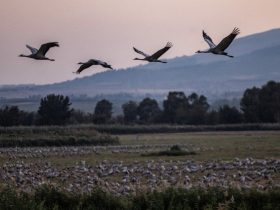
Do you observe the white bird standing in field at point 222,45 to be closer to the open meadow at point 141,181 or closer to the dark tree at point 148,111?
the open meadow at point 141,181

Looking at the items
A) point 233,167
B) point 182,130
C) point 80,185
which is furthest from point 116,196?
point 182,130

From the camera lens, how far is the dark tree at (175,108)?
112m

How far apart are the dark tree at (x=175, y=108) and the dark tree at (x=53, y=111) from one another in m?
18.3

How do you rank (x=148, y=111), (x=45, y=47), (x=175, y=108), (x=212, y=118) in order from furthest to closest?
(x=148, y=111) → (x=175, y=108) → (x=212, y=118) → (x=45, y=47)

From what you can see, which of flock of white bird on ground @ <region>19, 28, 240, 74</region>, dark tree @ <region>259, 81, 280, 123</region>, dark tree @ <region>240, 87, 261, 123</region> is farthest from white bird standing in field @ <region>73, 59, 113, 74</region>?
dark tree @ <region>259, 81, 280, 123</region>

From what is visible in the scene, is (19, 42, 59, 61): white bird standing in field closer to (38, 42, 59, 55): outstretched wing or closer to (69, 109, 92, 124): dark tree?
(38, 42, 59, 55): outstretched wing

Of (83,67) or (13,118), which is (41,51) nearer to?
(83,67)

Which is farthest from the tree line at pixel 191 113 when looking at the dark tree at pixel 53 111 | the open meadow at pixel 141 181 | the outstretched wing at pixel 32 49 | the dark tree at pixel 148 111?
the outstretched wing at pixel 32 49

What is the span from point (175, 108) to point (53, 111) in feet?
76.4

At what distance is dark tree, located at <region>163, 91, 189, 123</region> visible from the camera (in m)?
112

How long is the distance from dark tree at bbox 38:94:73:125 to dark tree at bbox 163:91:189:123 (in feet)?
60.0

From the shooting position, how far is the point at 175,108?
117m

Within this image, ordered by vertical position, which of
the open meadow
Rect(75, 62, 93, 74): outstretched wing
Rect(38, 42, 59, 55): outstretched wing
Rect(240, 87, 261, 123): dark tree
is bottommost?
the open meadow

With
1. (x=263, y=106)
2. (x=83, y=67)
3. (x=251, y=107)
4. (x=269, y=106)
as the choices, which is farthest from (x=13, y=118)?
(x=83, y=67)
